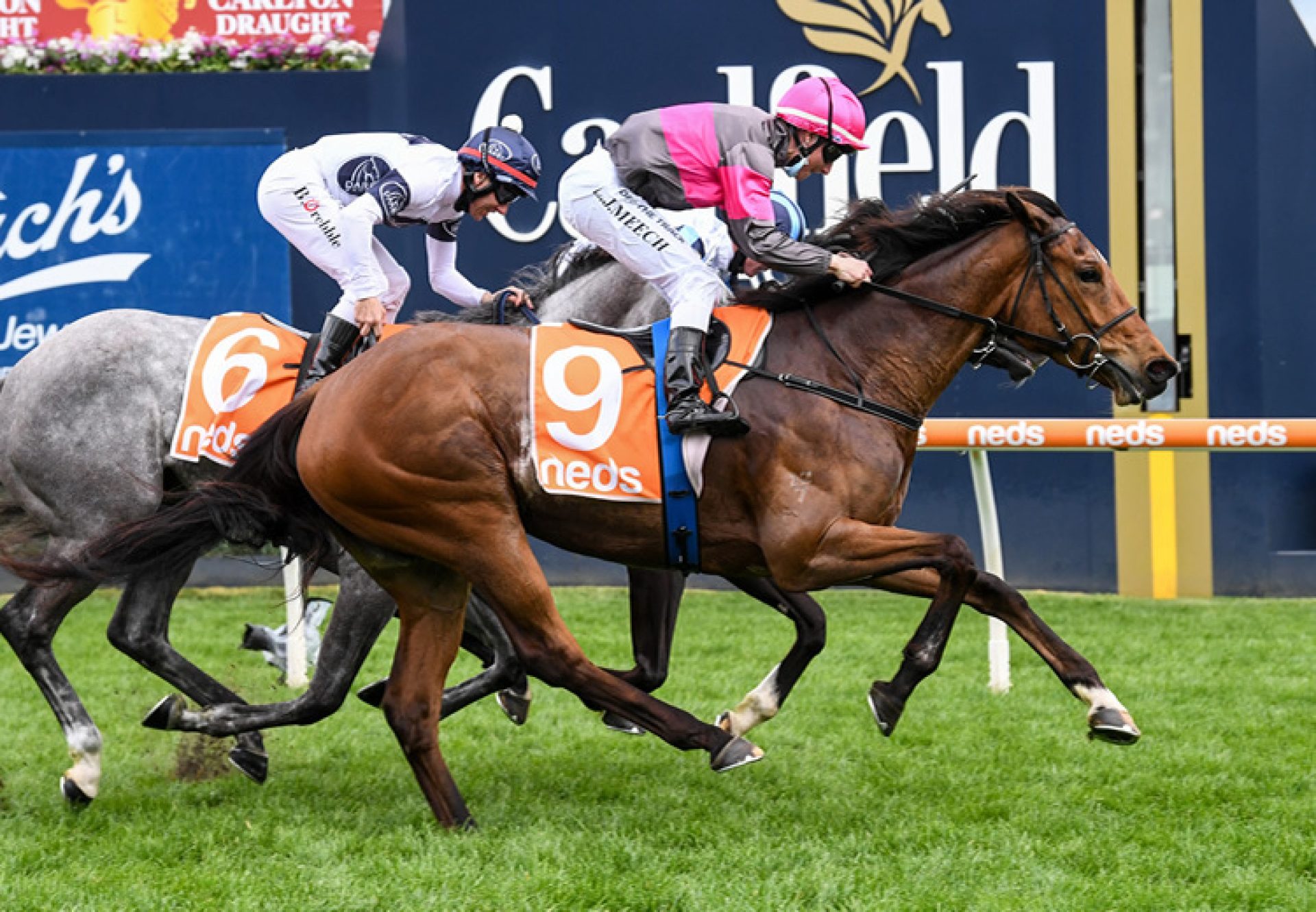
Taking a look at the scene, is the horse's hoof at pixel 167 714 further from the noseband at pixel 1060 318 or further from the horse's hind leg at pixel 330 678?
the noseband at pixel 1060 318

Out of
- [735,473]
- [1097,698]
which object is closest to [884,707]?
[1097,698]

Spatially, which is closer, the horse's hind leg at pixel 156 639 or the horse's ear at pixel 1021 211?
the horse's ear at pixel 1021 211

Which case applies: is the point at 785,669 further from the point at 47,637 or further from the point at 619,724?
the point at 47,637

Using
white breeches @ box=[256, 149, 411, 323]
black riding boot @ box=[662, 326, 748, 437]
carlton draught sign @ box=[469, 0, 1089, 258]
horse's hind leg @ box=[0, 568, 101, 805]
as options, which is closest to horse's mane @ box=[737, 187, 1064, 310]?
black riding boot @ box=[662, 326, 748, 437]

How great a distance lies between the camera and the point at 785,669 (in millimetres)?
4934

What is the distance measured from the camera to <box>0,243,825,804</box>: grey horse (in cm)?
490

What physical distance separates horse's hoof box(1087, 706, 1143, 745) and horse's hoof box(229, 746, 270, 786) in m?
2.37

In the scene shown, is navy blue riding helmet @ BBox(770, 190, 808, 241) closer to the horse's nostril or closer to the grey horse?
the grey horse

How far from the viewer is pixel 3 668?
6.93 metres

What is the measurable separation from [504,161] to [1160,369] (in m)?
1.94

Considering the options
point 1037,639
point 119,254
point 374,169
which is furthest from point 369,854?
point 119,254

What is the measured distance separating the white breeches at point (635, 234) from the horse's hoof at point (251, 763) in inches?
70.5

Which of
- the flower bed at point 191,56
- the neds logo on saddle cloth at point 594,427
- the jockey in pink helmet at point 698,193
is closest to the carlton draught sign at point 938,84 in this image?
the flower bed at point 191,56

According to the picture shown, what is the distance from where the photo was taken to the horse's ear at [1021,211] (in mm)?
4352
